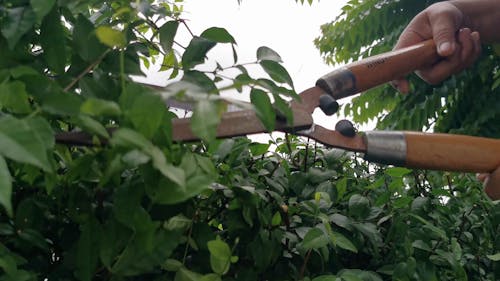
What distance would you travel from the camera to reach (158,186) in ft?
1.78

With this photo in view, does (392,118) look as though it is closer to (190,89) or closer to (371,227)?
(371,227)

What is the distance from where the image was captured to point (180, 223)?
2.28 ft

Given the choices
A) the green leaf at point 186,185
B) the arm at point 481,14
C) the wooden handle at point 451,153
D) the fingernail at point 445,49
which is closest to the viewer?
the green leaf at point 186,185

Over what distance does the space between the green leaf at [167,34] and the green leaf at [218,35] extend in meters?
0.05

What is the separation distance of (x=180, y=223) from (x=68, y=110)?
0.22 m

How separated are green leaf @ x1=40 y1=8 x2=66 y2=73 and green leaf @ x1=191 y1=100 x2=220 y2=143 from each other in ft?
0.80

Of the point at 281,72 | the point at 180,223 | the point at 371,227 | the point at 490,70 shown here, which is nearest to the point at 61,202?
the point at 180,223

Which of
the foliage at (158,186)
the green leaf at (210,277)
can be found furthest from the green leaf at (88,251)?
the green leaf at (210,277)

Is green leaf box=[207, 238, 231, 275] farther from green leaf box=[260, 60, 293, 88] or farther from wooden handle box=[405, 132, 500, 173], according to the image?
wooden handle box=[405, 132, 500, 173]

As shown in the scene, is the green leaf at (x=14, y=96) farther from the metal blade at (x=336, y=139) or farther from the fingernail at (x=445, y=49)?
the fingernail at (x=445, y=49)

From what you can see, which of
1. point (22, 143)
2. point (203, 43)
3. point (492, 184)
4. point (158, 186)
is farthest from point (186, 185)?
point (492, 184)

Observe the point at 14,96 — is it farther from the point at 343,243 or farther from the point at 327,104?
the point at 327,104

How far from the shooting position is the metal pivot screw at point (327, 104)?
1165 mm

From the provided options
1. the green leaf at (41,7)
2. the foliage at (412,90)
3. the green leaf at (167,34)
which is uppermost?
the green leaf at (41,7)
